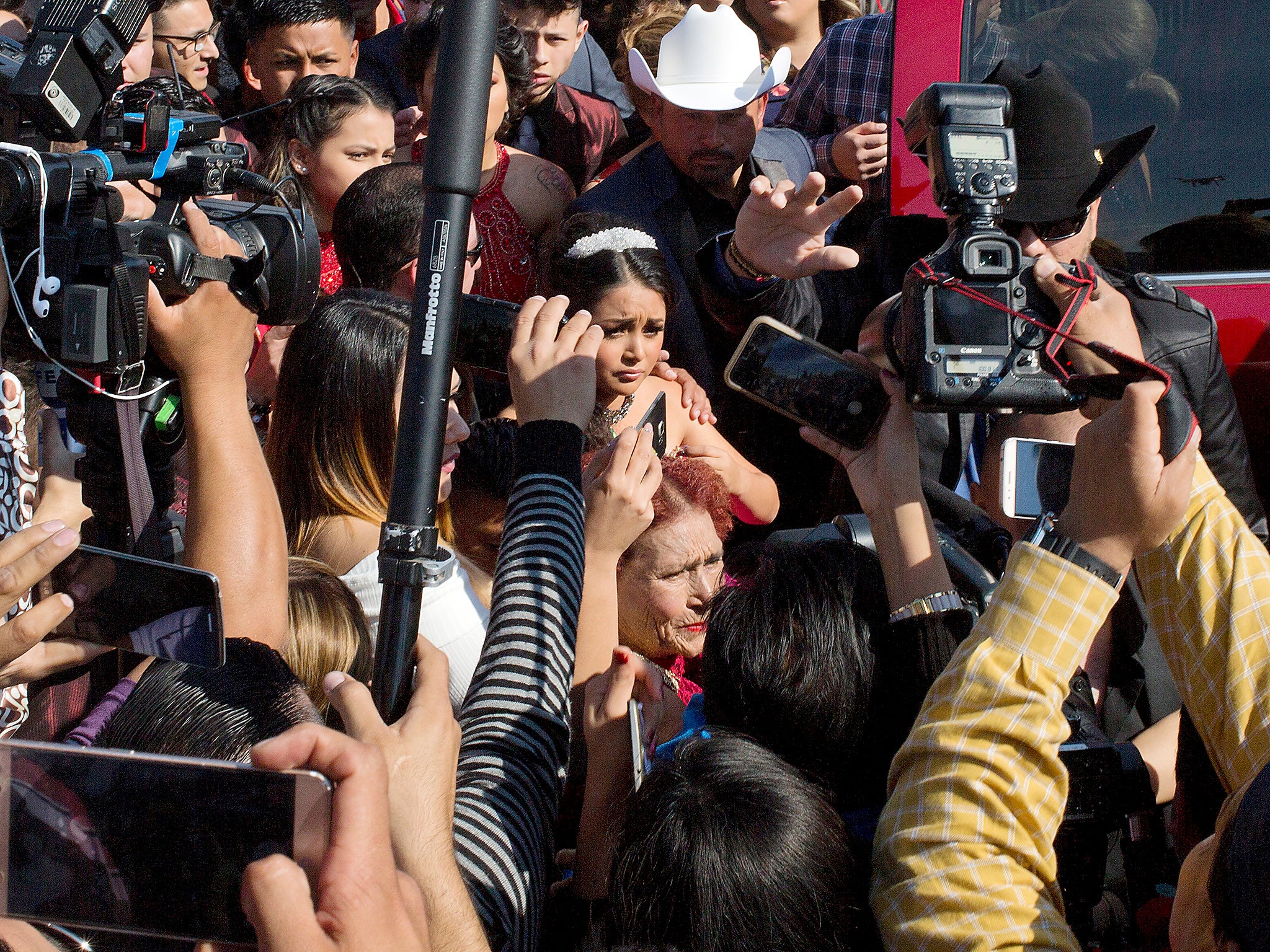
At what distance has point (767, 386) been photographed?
187 cm

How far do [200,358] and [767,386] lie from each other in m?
0.87

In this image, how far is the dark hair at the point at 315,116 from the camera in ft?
10.5

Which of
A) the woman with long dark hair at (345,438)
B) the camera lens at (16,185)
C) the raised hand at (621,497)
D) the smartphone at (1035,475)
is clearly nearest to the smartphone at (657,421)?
the raised hand at (621,497)

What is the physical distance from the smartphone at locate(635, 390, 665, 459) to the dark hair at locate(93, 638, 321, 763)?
2.26ft

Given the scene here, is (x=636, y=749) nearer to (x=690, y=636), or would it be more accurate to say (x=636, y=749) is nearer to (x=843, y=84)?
(x=690, y=636)

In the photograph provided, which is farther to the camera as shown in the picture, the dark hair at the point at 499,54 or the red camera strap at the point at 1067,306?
the dark hair at the point at 499,54

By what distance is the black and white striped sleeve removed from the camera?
4.34ft

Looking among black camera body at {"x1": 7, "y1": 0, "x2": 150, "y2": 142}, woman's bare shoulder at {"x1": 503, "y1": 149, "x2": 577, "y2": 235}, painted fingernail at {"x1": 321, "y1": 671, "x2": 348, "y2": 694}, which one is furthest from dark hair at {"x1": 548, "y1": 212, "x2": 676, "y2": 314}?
painted fingernail at {"x1": 321, "y1": 671, "x2": 348, "y2": 694}

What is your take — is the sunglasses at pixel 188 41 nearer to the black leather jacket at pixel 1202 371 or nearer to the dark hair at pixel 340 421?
the dark hair at pixel 340 421

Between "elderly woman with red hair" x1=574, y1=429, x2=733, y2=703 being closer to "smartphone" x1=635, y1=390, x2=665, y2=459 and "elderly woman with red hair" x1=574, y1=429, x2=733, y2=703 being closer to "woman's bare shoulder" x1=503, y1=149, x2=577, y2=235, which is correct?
"smartphone" x1=635, y1=390, x2=665, y2=459

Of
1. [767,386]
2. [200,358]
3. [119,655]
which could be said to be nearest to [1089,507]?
[767,386]

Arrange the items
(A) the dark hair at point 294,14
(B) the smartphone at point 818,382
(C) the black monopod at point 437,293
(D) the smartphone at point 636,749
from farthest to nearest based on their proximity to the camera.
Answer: (A) the dark hair at point 294,14, (B) the smartphone at point 818,382, (D) the smartphone at point 636,749, (C) the black monopod at point 437,293

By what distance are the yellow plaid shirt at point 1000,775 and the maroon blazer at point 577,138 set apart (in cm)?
305

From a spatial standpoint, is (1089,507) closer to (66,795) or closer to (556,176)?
(66,795)
